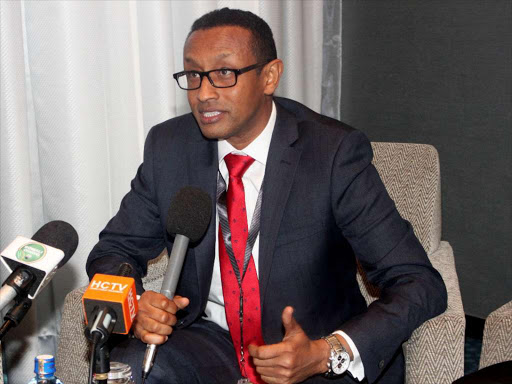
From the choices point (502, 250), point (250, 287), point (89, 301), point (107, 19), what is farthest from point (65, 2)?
point (502, 250)

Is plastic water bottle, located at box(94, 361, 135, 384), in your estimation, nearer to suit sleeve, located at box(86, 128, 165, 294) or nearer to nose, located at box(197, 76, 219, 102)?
suit sleeve, located at box(86, 128, 165, 294)

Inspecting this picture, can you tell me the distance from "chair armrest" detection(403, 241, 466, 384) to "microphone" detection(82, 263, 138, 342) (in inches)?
34.5

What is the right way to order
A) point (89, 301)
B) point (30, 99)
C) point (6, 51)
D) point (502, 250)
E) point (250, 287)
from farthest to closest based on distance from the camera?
point (502, 250) → point (30, 99) → point (6, 51) → point (250, 287) → point (89, 301)

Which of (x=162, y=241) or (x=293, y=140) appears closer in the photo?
(x=293, y=140)

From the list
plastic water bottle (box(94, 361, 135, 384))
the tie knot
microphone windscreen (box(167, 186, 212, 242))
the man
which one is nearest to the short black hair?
the man

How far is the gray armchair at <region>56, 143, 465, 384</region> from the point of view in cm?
181

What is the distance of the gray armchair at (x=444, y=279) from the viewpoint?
181cm

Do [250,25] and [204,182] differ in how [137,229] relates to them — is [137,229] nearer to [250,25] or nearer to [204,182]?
[204,182]

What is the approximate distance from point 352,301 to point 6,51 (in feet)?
4.85

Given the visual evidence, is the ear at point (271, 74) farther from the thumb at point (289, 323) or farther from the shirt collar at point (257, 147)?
the thumb at point (289, 323)

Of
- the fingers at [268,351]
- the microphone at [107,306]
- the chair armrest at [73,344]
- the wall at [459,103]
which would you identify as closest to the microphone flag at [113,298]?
the microphone at [107,306]

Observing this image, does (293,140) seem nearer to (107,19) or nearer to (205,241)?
(205,241)

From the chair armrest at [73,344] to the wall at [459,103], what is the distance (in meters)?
2.16

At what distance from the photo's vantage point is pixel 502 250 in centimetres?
344
